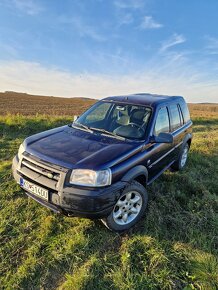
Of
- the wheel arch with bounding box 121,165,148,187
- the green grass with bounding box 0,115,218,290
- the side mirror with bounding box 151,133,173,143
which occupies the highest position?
the side mirror with bounding box 151,133,173,143

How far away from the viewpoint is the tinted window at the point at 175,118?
4.48 metres

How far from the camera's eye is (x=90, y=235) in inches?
115

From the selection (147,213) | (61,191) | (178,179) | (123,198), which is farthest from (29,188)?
(178,179)

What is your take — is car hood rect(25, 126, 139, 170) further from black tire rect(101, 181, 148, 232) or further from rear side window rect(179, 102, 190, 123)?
rear side window rect(179, 102, 190, 123)

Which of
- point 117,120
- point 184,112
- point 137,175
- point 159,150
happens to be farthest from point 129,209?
point 184,112

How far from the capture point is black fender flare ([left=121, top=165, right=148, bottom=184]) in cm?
282

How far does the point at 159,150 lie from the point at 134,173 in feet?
3.40

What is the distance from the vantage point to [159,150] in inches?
149

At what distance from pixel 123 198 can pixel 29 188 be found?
→ 1242 millimetres

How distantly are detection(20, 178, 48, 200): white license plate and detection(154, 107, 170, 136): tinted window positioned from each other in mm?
1982

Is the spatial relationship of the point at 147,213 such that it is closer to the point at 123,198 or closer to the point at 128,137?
the point at 123,198

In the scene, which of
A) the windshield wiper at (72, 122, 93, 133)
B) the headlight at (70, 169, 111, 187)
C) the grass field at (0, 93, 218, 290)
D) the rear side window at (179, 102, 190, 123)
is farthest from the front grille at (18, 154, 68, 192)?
the rear side window at (179, 102, 190, 123)

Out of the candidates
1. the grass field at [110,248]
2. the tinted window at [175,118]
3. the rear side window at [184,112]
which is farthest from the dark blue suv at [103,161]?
the rear side window at [184,112]

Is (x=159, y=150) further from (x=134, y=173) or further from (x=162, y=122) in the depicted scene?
(x=134, y=173)
